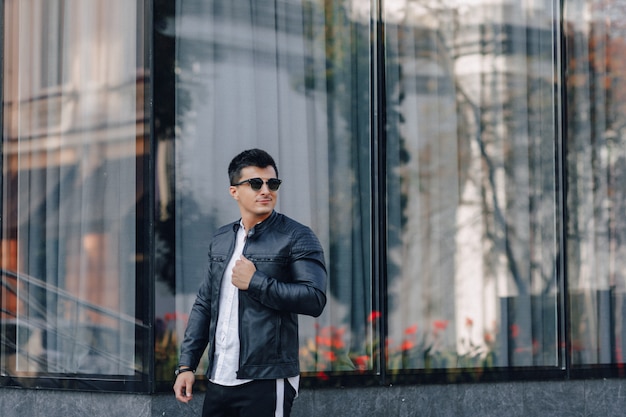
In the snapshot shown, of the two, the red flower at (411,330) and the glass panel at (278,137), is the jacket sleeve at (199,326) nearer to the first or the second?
the glass panel at (278,137)

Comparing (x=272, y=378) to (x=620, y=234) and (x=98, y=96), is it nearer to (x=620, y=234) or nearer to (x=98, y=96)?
(x=98, y=96)

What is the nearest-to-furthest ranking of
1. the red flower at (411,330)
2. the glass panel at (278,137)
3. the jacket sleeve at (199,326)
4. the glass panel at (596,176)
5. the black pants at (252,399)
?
the black pants at (252,399) → the jacket sleeve at (199,326) → the glass panel at (278,137) → the red flower at (411,330) → the glass panel at (596,176)

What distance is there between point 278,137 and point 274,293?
11.6ft

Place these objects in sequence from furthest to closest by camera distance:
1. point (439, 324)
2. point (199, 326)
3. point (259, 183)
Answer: point (439, 324) < point (199, 326) < point (259, 183)

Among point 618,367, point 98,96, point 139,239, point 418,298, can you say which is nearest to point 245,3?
point 98,96

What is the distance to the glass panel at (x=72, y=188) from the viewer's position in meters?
7.81

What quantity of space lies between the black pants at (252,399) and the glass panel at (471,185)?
11.7 feet

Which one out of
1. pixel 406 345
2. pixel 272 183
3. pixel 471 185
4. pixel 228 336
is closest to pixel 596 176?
pixel 471 185

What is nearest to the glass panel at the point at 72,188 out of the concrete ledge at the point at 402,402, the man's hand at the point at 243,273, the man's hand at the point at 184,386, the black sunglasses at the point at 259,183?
the concrete ledge at the point at 402,402

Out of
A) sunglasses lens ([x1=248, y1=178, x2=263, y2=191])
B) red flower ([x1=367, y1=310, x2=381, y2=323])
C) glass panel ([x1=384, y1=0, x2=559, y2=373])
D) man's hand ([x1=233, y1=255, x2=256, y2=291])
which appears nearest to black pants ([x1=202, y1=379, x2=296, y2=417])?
man's hand ([x1=233, y1=255, x2=256, y2=291])

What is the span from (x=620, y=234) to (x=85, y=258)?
4.64 m

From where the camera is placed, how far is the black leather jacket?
4832 mm

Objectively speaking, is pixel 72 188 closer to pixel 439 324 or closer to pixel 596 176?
pixel 439 324

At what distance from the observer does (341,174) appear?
8.43 meters
